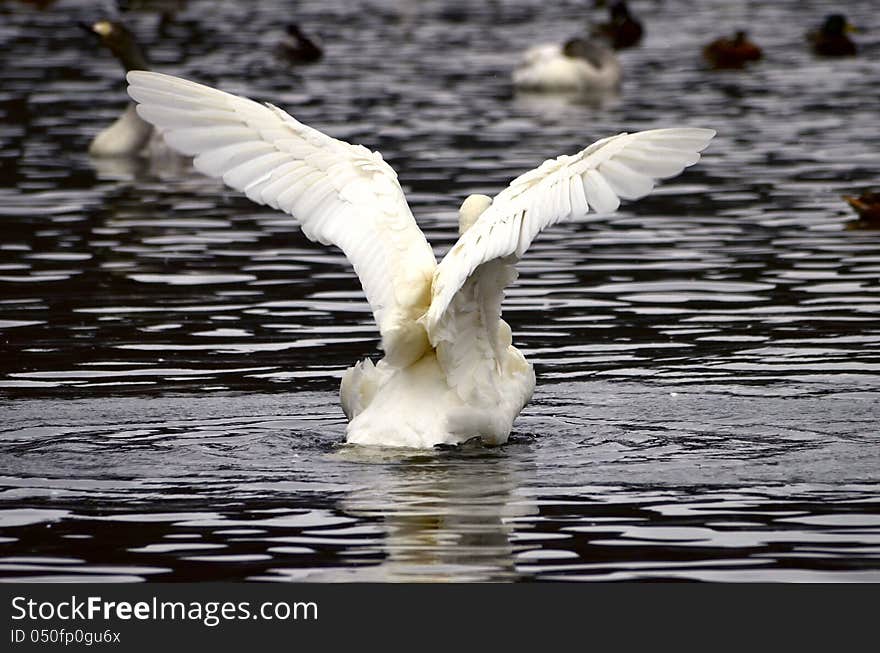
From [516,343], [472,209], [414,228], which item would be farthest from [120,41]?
[472,209]

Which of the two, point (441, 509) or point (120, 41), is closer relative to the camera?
point (441, 509)

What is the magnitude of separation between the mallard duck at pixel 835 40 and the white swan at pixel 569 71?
387 centimetres

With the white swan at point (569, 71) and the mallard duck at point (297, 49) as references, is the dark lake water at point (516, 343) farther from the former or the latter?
the mallard duck at point (297, 49)

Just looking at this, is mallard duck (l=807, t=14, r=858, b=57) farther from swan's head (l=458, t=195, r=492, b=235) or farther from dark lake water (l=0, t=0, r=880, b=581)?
swan's head (l=458, t=195, r=492, b=235)

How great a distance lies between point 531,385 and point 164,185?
1126cm

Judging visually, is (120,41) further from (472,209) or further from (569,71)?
(472,209)

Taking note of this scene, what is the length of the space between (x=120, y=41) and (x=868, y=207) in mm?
11322

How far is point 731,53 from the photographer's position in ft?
98.8

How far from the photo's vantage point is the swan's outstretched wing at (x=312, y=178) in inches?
388

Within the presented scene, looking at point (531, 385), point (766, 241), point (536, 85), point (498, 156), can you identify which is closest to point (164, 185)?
point (498, 156)

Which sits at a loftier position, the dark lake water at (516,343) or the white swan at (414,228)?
the white swan at (414,228)

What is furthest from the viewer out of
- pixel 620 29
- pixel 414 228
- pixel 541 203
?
pixel 620 29

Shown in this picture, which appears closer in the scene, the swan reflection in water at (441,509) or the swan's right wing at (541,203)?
the swan reflection in water at (441,509)

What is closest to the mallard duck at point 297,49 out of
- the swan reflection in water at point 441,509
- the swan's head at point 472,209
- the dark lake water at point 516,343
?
the dark lake water at point 516,343
